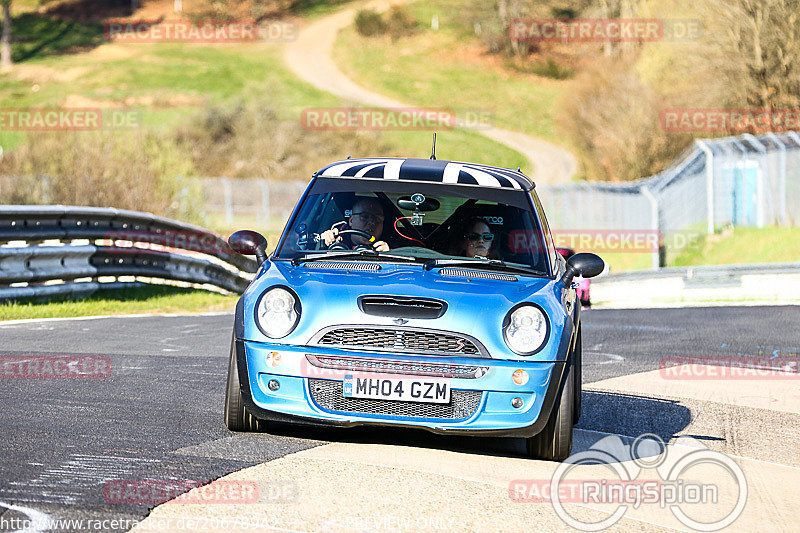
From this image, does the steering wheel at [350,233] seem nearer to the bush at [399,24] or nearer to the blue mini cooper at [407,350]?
the blue mini cooper at [407,350]

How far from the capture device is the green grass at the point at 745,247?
2723cm

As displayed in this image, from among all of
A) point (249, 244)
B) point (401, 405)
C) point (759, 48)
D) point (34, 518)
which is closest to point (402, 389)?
point (401, 405)

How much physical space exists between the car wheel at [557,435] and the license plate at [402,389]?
0.61 meters

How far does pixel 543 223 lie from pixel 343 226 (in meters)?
1.27

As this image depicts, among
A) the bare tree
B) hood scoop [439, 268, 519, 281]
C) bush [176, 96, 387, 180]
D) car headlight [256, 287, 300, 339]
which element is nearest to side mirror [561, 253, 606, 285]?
A: hood scoop [439, 268, 519, 281]

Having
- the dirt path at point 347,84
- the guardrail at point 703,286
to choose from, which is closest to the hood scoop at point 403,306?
the guardrail at point 703,286

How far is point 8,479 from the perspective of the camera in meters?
5.39

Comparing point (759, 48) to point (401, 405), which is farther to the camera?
point (759, 48)

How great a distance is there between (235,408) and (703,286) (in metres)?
17.2

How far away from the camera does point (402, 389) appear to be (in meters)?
6.34

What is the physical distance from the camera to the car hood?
21.0ft

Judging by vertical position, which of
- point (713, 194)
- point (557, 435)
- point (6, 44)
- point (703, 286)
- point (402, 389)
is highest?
point (6, 44)

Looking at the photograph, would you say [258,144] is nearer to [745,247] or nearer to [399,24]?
[745,247]

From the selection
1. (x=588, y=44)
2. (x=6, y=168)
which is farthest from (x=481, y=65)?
(x=6, y=168)
